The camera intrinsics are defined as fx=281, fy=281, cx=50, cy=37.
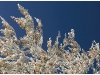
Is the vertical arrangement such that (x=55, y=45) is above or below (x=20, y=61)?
above

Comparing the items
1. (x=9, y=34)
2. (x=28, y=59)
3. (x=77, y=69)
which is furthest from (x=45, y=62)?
(x=9, y=34)

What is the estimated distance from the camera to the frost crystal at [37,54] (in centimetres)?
384

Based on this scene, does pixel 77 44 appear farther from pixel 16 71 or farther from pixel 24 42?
pixel 16 71

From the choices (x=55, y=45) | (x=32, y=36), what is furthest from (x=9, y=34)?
(x=55, y=45)

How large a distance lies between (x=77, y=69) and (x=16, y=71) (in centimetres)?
89

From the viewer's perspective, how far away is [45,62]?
386 cm

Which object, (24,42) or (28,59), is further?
(24,42)

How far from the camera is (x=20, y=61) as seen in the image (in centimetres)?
380

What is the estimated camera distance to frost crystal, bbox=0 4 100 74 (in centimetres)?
384

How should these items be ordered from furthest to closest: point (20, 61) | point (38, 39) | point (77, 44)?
point (77, 44) < point (38, 39) < point (20, 61)

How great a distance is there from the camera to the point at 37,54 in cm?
411

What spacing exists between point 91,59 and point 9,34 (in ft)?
4.55

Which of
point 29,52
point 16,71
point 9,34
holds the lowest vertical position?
point 16,71

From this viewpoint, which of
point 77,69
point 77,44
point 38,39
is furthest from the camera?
point 77,44
